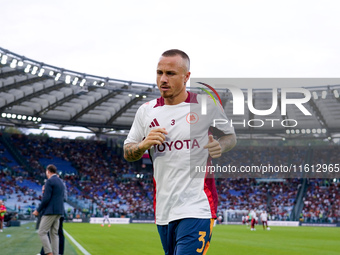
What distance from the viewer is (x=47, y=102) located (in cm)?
4544

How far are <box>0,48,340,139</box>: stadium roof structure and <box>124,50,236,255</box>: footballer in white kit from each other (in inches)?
1322

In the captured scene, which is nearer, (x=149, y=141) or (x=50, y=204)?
(x=149, y=141)

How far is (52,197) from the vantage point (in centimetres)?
1049

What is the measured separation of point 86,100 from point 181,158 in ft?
140

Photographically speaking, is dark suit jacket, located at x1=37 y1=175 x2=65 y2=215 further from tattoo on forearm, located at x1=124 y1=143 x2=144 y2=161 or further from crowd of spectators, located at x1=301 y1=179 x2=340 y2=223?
crowd of spectators, located at x1=301 y1=179 x2=340 y2=223

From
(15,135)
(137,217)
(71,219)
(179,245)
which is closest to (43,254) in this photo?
(179,245)

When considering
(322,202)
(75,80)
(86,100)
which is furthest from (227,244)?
(322,202)

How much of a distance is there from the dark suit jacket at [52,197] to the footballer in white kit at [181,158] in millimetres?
6533

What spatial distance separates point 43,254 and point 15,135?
146ft

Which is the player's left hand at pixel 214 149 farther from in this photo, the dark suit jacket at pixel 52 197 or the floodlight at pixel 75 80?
the floodlight at pixel 75 80

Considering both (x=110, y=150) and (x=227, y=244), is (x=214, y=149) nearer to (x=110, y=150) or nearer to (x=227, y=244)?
(x=227, y=244)

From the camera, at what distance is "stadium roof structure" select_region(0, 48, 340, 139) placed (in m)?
39.8

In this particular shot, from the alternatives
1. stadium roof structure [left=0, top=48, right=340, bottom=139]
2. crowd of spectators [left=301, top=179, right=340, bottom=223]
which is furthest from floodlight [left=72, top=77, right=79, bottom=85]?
crowd of spectators [left=301, top=179, right=340, bottom=223]

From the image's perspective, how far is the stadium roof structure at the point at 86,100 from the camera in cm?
3984
